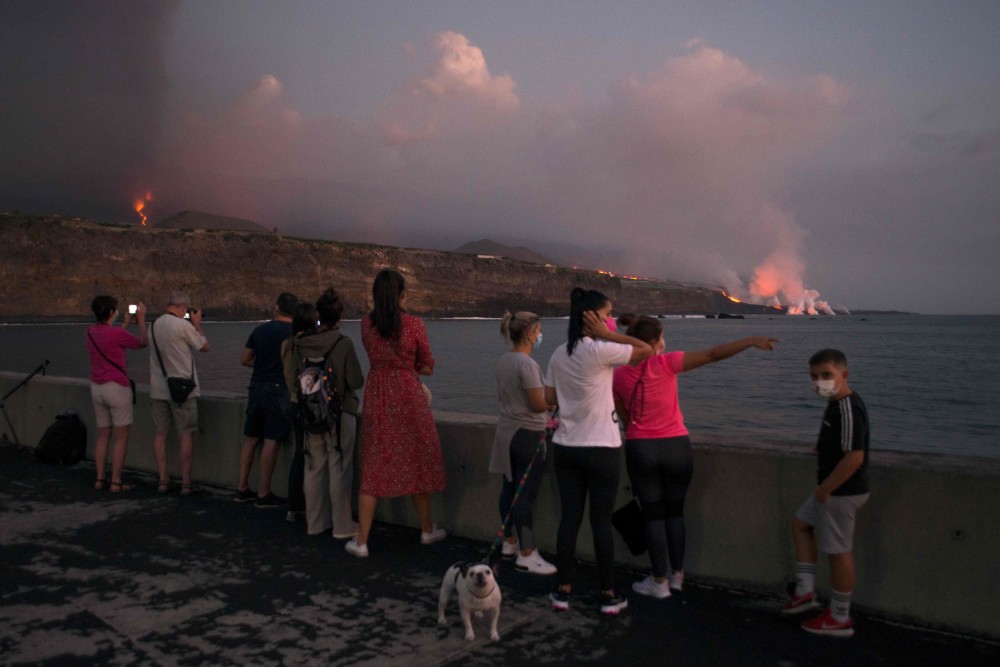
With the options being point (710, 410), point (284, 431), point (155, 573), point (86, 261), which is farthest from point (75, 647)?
point (86, 261)

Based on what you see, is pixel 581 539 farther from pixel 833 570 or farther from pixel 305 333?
pixel 305 333

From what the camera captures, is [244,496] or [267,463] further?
[244,496]

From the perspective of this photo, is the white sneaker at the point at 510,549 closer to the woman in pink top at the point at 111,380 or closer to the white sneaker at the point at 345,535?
the white sneaker at the point at 345,535

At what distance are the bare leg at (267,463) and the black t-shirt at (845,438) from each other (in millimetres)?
4426

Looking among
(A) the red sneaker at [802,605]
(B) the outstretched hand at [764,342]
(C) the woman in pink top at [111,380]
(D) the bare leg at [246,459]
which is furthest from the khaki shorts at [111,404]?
(A) the red sneaker at [802,605]

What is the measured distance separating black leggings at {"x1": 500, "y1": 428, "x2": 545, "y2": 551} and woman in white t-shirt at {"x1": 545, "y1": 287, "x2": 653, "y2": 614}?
1.87ft

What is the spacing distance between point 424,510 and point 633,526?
5.20 ft

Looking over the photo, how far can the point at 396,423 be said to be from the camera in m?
5.01

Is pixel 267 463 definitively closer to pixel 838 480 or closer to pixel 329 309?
pixel 329 309

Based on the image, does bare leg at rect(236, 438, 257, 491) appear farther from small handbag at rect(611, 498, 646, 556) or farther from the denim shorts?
small handbag at rect(611, 498, 646, 556)

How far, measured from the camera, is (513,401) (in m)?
4.64

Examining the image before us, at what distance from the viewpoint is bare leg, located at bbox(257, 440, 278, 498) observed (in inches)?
248

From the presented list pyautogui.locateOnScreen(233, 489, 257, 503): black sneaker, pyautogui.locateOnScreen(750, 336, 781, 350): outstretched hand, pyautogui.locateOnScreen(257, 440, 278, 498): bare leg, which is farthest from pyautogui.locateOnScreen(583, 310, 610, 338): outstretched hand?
pyautogui.locateOnScreen(233, 489, 257, 503): black sneaker

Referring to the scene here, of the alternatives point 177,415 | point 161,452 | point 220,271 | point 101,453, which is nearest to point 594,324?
point 177,415
